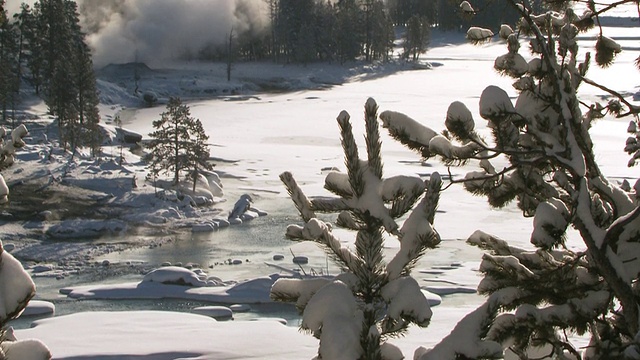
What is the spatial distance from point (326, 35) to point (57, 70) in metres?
41.0

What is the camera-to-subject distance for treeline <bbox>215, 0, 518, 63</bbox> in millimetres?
81250

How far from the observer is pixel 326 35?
267 ft

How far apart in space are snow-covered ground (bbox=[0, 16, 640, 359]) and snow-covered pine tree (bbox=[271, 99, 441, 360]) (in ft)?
2.45

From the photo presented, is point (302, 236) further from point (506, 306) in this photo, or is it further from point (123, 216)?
point (123, 216)

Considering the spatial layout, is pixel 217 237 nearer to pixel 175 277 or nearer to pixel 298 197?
pixel 175 277

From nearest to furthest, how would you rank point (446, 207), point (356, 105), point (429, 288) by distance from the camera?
point (429, 288), point (446, 207), point (356, 105)

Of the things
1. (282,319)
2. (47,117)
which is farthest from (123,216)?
(47,117)

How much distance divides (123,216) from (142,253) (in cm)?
558

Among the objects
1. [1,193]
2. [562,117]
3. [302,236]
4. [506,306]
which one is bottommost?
[506,306]

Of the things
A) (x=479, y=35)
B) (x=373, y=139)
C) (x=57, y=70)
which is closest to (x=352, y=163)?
(x=373, y=139)

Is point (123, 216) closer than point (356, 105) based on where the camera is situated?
Yes

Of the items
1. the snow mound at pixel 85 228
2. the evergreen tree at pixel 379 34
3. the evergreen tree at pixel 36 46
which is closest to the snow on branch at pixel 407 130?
the snow mound at pixel 85 228

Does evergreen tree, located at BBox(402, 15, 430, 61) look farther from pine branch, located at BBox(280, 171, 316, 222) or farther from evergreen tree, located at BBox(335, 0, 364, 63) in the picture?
pine branch, located at BBox(280, 171, 316, 222)

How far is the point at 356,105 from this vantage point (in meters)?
54.6
